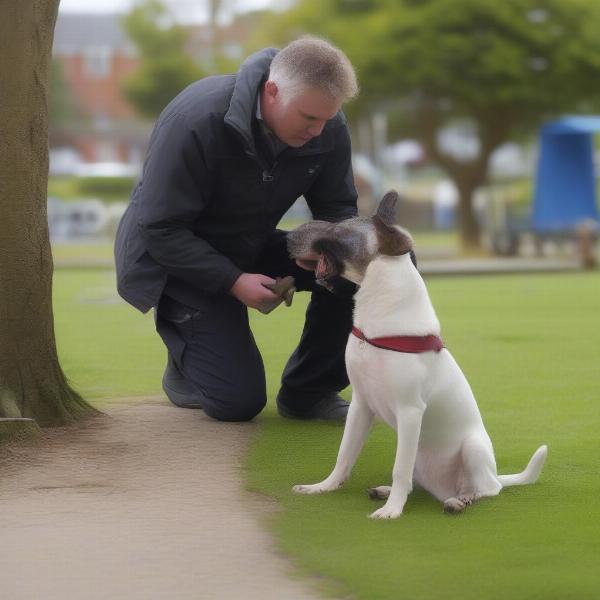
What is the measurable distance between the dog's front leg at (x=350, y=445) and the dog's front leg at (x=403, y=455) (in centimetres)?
24

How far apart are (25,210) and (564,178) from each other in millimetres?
21358

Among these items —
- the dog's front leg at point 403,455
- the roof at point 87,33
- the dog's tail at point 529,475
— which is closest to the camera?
the dog's front leg at point 403,455

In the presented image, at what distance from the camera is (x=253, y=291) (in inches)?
236

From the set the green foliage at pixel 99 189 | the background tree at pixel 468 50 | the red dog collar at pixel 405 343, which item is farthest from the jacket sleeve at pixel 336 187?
the green foliage at pixel 99 189

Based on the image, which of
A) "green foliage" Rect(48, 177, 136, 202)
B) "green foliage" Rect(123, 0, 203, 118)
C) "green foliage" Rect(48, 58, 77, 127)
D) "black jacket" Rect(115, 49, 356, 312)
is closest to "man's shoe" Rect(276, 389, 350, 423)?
"black jacket" Rect(115, 49, 356, 312)

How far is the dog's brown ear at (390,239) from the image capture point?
4672 mm

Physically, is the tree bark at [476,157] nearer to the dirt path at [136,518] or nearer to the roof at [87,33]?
the dirt path at [136,518]

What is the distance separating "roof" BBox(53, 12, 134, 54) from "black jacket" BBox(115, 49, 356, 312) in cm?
7533

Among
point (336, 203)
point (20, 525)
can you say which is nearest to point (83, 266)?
point (336, 203)

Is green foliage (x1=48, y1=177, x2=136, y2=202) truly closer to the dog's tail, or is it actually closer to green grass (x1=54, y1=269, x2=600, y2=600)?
green grass (x1=54, y1=269, x2=600, y2=600)

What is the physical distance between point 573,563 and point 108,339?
7087 mm

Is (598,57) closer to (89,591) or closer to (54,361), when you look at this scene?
(54,361)

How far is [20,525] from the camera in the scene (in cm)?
459

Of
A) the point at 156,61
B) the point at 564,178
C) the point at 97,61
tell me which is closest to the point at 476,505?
the point at 564,178
